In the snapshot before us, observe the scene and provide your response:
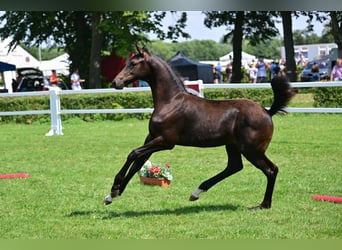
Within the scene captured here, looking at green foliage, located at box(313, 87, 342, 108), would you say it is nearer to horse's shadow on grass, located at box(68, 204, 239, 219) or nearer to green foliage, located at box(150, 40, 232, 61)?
horse's shadow on grass, located at box(68, 204, 239, 219)

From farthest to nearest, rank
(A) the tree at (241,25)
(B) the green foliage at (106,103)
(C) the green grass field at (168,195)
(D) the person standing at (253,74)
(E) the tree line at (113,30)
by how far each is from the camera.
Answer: (A) the tree at (241,25), (D) the person standing at (253,74), (E) the tree line at (113,30), (B) the green foliage at (106,103), (C) the green grass field at (168,195)

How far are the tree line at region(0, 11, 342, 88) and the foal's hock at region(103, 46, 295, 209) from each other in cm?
1924

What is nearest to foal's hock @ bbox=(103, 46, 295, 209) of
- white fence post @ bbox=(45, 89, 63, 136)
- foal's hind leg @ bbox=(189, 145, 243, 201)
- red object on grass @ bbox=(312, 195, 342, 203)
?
foal's hind leg @ bbox=(189, 145, 243, 201)

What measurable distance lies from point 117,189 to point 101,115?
12.6 meters

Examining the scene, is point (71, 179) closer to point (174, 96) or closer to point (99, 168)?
point (99, 168)

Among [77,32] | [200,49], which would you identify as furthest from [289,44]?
[200,49]

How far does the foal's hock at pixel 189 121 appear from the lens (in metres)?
6.61

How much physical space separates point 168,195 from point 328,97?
10.8 meters

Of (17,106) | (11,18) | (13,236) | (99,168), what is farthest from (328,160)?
(11,18)

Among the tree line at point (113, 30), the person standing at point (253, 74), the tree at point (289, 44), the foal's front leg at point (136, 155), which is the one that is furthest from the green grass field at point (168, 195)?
the person standing at point (253, 74)

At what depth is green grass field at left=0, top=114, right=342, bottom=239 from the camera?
20.0ft

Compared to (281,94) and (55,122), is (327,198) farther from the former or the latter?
Answer: (55,122)

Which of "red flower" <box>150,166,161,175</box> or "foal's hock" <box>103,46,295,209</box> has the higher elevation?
"foal's hock" <box>103,46,295,209</box>

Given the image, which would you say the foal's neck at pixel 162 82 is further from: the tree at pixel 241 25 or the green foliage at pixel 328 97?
the tree at pixel 241 25
